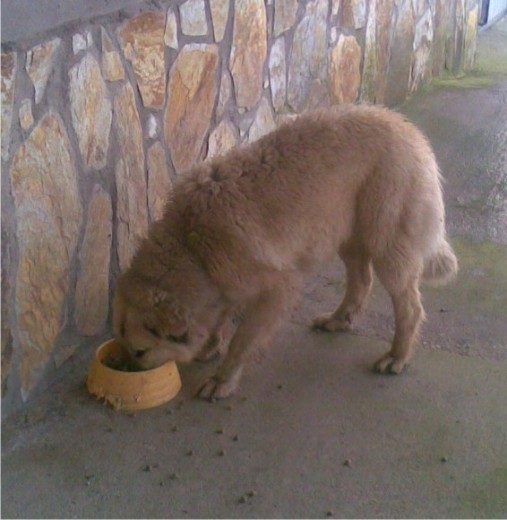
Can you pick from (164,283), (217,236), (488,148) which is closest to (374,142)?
(217,236)

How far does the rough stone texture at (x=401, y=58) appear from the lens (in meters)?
8.43

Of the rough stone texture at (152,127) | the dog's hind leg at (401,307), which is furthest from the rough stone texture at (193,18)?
the dog's hind leg at (401,307)

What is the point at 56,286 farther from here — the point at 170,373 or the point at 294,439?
the point at 294,439

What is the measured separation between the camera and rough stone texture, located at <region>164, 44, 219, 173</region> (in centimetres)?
495

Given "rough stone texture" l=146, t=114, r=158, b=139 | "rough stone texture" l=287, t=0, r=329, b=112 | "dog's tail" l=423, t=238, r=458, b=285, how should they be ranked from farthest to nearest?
"rough stone texture" l=287, t=0, r=329, b=112 < "rough stone texture" l=146, t=114, r=158, b=139 < "dog's tail" l=423, t=238, r=458, b=285

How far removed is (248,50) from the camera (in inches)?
224

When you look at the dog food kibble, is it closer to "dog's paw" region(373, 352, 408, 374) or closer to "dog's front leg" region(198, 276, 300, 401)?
"dog's front leg" region(198, 276, 300, 401)

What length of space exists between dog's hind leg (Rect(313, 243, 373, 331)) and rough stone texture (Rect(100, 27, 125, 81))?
1561mm

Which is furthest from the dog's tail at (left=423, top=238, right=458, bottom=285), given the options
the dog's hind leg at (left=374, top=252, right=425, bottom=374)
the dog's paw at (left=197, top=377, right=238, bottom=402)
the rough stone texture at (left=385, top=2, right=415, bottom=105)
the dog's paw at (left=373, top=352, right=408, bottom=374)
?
the rough stone texture at (left=385, top=2, right=415, bottom=105)

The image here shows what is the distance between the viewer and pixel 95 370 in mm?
4188

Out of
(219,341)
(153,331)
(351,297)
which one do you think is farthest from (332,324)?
(153,331)

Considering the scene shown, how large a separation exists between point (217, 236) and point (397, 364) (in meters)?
1.26

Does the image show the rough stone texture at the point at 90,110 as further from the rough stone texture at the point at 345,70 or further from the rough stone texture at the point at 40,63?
the rough stone texture at the point at 345,70

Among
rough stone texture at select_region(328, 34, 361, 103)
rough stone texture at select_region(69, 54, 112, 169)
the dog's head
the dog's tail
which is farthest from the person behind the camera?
rough stone texture at select_region(328, 34, 361, 103)
